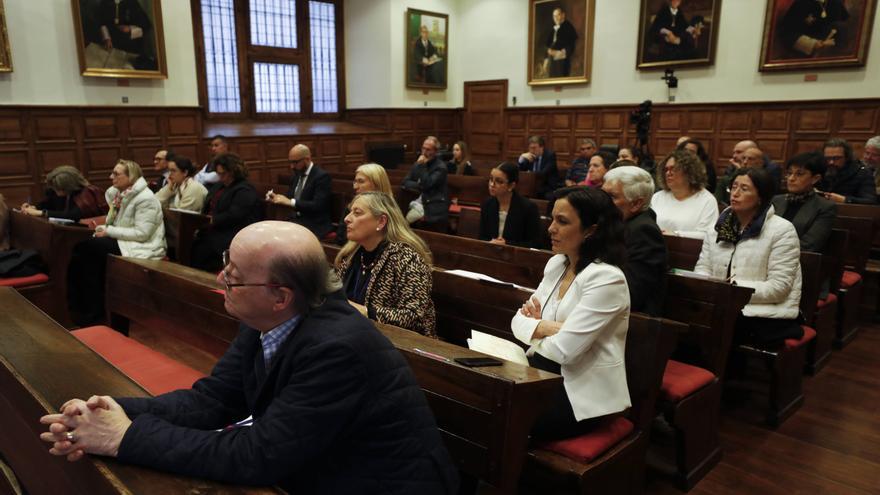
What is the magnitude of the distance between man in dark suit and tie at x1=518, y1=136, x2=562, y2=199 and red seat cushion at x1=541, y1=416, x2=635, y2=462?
6422 mm

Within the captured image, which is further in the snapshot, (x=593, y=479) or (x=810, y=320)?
(x=810, y=320)

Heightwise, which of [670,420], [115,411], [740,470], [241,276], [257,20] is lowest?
[740,470]

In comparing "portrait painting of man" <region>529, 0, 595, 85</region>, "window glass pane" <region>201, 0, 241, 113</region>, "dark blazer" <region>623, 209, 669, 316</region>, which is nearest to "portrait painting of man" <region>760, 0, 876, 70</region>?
"portrait painting of man" <region>529, 0, 595, 85</region>

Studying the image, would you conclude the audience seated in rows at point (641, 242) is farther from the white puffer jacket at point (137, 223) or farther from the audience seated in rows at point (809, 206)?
the white puffer jacket at point (137, 223)

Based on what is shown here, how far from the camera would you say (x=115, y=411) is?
4.37 feet

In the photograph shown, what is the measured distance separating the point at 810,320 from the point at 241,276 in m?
3.80

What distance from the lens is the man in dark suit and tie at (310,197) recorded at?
602 centimetres

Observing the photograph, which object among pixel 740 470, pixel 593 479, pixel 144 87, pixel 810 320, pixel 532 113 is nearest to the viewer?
pixel 593 479

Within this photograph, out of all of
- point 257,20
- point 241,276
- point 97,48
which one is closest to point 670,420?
point 241,276

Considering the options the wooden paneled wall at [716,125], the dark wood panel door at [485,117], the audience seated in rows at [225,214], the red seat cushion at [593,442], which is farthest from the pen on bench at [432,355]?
the dark wood panel door at [485,117]

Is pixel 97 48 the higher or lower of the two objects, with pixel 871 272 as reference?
higher

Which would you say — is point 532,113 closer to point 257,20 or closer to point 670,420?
point 257,20

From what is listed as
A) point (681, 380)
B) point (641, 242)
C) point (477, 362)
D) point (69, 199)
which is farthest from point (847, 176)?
point (69, 199)

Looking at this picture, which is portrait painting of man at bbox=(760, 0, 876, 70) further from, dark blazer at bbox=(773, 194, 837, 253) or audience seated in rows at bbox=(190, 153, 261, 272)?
→ audience seated in rows at bbox=(190, 153, 261, 272)
